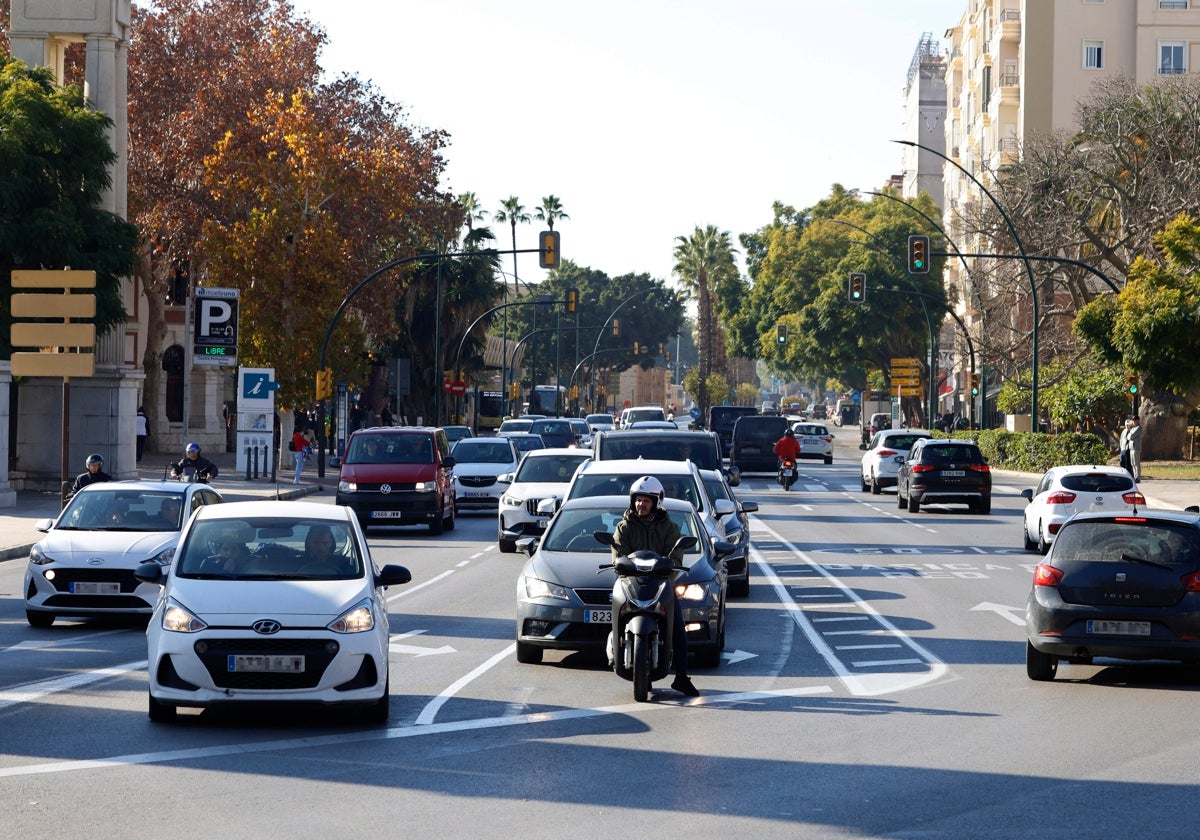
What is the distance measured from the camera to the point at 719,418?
66.6 metres

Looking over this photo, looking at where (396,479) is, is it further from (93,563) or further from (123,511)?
(93,563)

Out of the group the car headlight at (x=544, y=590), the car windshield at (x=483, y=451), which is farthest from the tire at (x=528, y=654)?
the car windshield at (x=483, y=451)

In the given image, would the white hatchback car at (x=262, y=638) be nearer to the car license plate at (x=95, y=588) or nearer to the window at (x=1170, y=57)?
the car license plate at (x=95, y=588)

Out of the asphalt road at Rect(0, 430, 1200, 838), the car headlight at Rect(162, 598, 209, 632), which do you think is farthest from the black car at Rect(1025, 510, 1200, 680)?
the car headlight at Rect(162, 598, 209, 632)

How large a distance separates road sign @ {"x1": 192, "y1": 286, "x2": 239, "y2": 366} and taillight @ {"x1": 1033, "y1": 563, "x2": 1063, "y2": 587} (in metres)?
28.6

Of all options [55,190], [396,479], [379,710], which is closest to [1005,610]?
[379,710]

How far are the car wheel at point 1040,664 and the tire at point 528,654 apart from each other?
408 cm

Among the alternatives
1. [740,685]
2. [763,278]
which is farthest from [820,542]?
[763,278]

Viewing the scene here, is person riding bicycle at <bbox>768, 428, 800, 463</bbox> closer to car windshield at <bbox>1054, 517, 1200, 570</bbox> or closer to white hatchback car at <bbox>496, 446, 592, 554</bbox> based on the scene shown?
white hatchback car at <bbox>496, 446, 592, 554</bbox>

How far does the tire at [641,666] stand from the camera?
12.3m

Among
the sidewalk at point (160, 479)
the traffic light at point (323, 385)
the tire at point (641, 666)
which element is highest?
the traffic light at point (323, 385)

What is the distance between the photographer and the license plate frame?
Answer: 13.7 meters

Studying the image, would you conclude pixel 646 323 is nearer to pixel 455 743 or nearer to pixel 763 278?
pixel 763 278

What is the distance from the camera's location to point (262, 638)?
1095 cm
